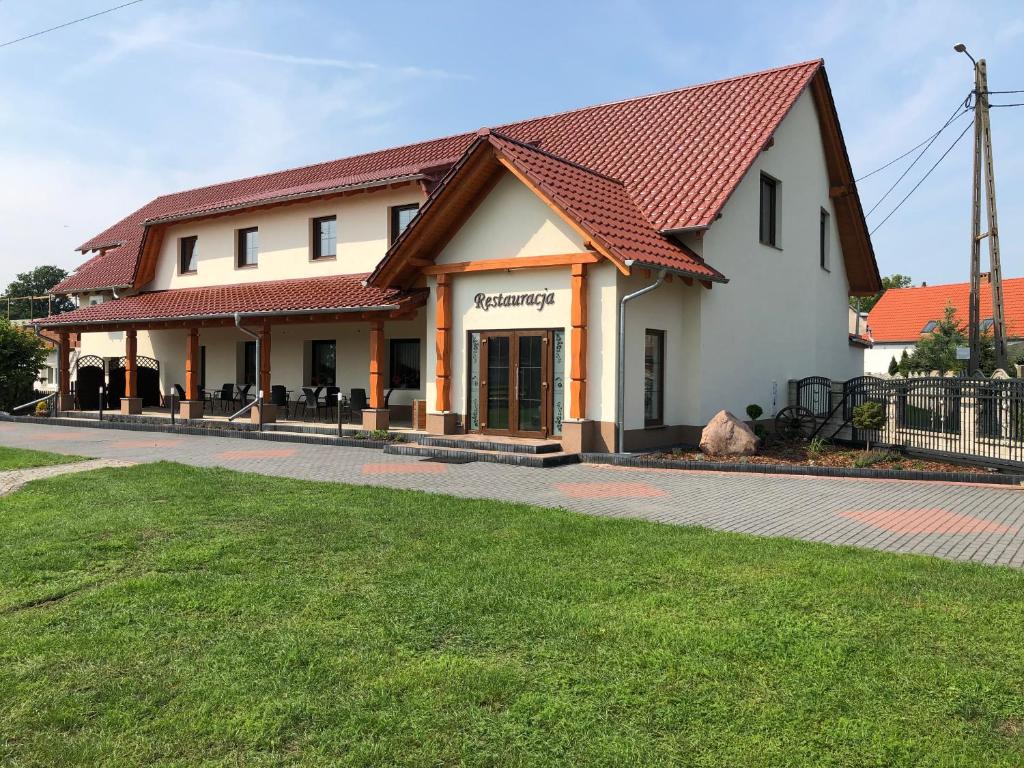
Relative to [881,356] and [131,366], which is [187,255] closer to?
[131,366]

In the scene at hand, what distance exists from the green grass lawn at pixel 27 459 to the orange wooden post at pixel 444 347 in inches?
258

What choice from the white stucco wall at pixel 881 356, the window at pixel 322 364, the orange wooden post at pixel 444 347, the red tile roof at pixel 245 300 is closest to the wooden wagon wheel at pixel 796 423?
the orange wooden post at pixel 444 347

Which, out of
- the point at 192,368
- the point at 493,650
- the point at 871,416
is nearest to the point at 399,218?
the point at 192,368

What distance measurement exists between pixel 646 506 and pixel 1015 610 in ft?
14.6

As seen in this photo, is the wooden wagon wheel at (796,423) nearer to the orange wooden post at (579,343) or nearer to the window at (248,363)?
the orange wooden post at (579,343)

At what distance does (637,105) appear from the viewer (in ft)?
66.4

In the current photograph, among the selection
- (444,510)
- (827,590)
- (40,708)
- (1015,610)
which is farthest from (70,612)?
(1015,610)

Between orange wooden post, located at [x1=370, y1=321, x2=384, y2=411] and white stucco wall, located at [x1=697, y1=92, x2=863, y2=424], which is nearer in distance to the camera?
white stucco wall, located at [x1=697, y1=92, x2=863, y2=424]

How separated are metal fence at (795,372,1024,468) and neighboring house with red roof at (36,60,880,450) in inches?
125

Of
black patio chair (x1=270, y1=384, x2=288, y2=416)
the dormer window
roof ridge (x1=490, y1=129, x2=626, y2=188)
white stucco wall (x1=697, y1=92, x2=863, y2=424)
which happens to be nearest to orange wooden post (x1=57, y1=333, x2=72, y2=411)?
the dormer window

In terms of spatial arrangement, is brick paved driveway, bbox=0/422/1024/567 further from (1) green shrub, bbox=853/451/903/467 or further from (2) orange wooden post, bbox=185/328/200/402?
(2) orange wooden post, bbox=185/328/200/402

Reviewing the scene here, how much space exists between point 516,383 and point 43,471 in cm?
801

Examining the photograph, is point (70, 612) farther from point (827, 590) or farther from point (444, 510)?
point (827, 590)

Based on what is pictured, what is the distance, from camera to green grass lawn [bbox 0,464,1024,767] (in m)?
3.33
